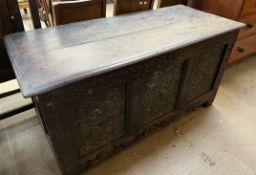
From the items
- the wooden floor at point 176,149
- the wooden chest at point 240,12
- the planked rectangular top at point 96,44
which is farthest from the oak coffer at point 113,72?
the wooden chest at point 240,12

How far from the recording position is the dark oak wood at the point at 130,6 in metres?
1.53

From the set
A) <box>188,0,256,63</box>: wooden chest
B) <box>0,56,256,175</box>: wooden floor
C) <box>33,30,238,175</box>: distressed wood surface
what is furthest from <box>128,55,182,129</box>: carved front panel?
<box>188,0,256,63</box>: wooden chest

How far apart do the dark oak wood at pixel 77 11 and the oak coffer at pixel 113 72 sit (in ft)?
0.43

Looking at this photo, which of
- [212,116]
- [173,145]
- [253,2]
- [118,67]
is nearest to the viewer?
[118,67]

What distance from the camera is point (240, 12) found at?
1.88m

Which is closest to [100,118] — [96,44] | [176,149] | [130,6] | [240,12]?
[96,44]

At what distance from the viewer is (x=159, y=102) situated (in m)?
1.38

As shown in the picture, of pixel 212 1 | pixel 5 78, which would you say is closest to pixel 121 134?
pixel 5 78

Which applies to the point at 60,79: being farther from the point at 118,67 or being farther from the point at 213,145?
the point at 213,145

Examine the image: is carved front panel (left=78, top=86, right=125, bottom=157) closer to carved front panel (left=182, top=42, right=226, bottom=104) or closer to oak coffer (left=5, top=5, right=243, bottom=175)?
oak coffer (left=5, top=5, right=243, bottom=175)

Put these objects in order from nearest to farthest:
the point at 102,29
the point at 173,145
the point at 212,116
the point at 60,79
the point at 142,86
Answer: the point at 60,79
the point at 142,86
the point at 102,29
the point at 173,145
the point at 212,116

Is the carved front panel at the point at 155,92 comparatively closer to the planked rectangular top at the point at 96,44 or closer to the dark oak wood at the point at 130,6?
the planked rectangular top at the point at 96,44

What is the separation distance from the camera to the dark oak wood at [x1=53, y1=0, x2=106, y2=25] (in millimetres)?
1350

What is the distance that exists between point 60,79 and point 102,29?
57 centimetres
